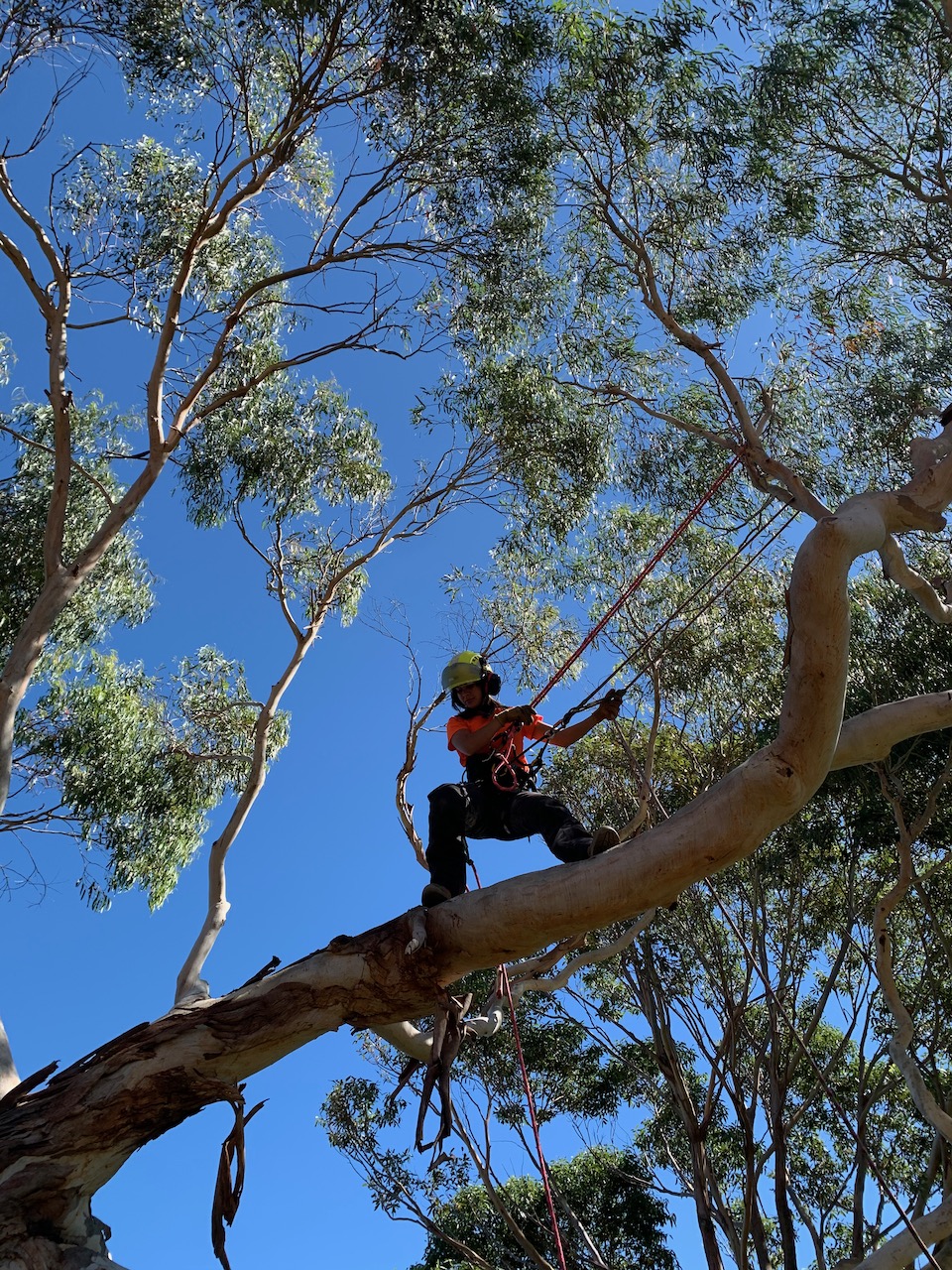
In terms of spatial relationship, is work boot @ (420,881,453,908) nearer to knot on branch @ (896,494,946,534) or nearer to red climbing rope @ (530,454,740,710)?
red climbing rope @ (530,454,740,710)

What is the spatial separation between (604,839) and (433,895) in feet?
1.85

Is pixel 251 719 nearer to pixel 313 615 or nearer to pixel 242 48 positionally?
pixel 313 615

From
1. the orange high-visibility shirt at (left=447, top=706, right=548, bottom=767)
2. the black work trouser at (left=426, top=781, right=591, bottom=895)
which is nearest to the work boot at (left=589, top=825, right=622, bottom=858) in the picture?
the black work trouser at (left=426, top=781, right=591, bottom=895)

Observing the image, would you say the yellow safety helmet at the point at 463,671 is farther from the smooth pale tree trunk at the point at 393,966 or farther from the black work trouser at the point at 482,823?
the smooth pale tree trunk at the point at 393,966

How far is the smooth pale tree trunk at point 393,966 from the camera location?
3.01m

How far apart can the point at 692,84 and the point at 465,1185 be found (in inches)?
375

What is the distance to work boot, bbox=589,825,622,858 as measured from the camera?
341 cm

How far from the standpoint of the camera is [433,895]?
3.53 metres

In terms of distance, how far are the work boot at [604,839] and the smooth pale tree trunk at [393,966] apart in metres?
0.26

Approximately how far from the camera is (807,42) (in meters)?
8.24

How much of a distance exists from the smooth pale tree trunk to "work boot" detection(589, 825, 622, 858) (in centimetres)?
26

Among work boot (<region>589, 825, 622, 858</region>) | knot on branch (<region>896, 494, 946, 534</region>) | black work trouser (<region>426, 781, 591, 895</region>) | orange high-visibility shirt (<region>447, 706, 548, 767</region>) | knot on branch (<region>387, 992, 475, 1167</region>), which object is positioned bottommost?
knot on branch (<region>387, 992, 475, 1167</region>)

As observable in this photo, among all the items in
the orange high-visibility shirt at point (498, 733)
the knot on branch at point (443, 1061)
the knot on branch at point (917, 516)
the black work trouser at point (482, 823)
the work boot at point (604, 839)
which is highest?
the orange high-visibility shirt at point (498, 733)

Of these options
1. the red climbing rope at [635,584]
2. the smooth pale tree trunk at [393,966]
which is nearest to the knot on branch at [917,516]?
the smooth pale tree trunk at [393,966]
